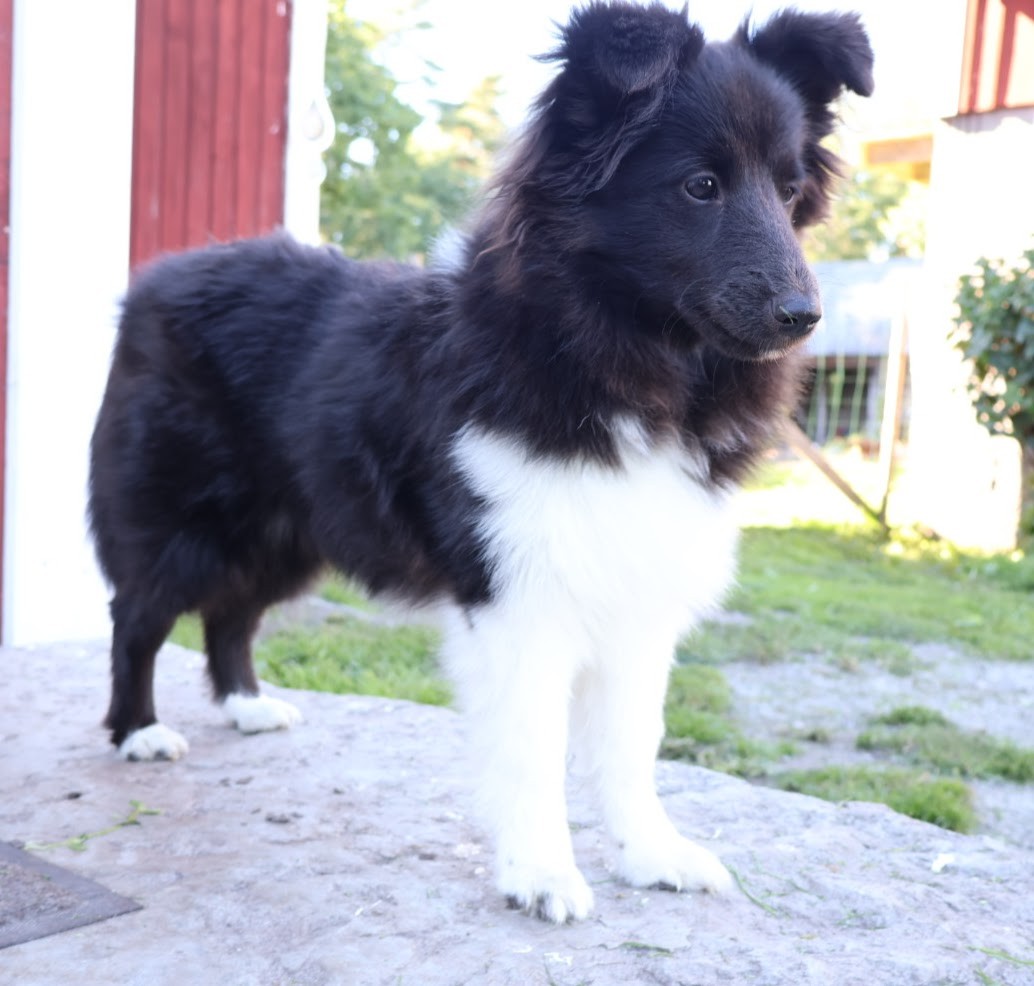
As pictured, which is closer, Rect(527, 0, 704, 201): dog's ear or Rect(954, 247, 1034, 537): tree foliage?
Rect(527, 0, 704, 201): dog's ear

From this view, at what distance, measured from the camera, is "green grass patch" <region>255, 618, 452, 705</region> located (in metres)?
5.05

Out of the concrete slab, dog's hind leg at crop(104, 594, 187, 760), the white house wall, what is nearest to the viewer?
the concrete slab

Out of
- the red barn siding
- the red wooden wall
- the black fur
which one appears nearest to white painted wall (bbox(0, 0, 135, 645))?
the red wooden wall

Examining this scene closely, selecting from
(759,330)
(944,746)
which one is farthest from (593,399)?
(944,746)

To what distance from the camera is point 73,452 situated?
17.3 ft

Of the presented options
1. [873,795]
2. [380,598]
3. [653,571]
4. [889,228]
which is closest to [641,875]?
[653,571]

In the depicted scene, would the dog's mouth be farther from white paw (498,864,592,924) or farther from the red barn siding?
the red barn siding

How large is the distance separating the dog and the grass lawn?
57cm

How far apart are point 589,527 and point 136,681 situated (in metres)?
1.77

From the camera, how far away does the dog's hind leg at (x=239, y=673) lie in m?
3.98

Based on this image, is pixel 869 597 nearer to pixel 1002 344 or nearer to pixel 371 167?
pixel 1002 344

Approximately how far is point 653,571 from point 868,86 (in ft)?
4.36

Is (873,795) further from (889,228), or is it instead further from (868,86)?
(889,228)

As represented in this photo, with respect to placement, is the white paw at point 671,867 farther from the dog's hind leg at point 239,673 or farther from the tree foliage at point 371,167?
the tree foliage at point 371,167
